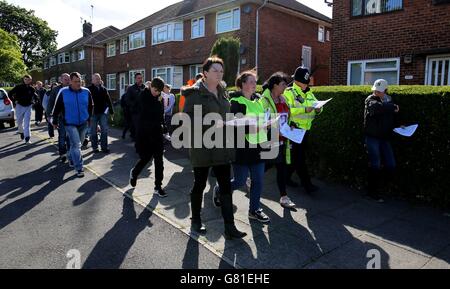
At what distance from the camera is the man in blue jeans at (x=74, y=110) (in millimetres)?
7000

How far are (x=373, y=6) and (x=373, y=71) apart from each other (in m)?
2.05

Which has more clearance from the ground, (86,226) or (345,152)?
(345,152)

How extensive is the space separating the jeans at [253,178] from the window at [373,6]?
944cm

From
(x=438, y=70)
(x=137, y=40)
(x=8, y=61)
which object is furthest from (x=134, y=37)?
(x=438, y=70)

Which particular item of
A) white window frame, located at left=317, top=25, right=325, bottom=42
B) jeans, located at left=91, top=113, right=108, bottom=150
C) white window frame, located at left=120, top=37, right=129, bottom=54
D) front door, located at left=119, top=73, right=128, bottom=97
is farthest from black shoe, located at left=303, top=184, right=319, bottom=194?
front door, located at left=119, top=73, right=128, bottom=97

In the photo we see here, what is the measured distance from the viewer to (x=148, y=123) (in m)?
5.84

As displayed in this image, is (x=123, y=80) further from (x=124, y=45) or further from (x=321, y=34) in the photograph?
(x=321, y=34)

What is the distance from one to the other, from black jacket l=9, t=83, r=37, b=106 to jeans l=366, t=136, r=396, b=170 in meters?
9.95

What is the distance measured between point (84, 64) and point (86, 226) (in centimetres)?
4074

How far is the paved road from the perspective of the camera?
3680 millimetres

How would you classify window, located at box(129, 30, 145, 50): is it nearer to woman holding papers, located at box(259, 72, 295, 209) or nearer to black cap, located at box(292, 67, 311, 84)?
black cap, located at box(292, 67, 311, 84)
